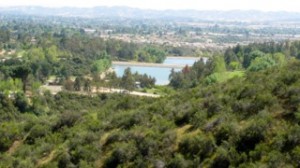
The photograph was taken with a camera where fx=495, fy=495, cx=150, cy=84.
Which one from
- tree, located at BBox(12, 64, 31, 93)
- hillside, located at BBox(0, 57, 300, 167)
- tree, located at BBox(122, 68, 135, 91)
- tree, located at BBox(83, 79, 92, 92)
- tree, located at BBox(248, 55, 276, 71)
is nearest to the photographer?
hillside, located at BBox(0, 57, 300, 167)

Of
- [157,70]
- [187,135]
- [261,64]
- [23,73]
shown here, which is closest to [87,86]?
[23,73]

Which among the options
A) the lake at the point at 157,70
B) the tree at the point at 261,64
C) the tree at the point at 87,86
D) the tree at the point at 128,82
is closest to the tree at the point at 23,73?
the tree at the point at 87,86

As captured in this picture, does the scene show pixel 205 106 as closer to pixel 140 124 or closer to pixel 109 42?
pixel 140 124

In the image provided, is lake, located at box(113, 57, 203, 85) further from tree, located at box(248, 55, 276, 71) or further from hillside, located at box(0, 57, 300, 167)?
hillside, located at box(0, 57, 300, 167)

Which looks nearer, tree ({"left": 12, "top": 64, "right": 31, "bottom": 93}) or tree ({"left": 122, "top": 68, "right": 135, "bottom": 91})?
tree ({"left": 12, "top": 64, "right": 31, "bottom": 93})

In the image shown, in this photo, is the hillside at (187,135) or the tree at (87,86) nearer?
the hillside at (187,135)

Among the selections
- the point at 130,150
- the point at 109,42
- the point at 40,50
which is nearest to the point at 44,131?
the point at 130,150

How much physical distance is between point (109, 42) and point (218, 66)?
5653 centimetres

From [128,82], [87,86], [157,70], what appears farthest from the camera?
[157,70]

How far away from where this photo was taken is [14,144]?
24797 mm

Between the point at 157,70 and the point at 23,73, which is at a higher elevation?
the point at 23,73

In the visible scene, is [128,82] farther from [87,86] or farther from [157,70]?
[157,70]

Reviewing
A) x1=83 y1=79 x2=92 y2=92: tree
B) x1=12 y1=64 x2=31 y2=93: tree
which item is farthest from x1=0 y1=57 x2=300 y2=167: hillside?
x1=83 y1=79 x2=92 y2=92: tree

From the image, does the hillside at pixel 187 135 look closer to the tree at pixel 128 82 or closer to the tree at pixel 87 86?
the tree at pixel 87 86
